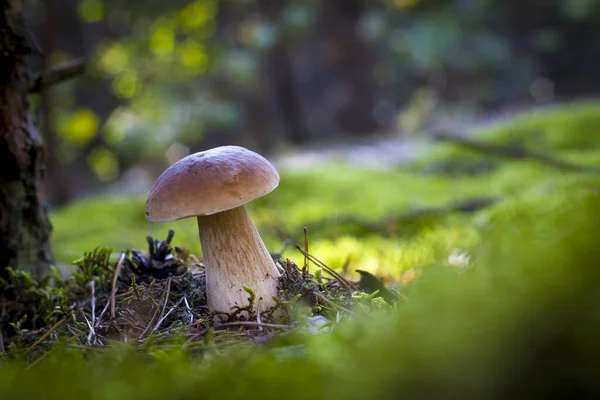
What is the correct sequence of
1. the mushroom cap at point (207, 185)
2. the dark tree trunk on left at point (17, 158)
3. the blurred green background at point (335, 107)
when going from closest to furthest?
the mushroom cap at point (207, 185) → the dark tree trunk on left at point (17, 158) → the blurred green background at point (335, 107)

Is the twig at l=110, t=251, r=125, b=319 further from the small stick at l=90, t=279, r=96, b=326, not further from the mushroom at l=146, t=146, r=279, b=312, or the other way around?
the mushroom at l=146, t=146, r=279, b=312

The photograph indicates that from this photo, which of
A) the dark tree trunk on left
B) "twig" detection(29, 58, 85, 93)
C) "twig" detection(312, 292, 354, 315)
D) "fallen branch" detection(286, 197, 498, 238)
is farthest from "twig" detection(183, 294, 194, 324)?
"fallen branch" detection(286, 197, 498, 238)

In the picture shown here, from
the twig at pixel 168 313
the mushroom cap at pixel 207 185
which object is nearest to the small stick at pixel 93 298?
the twig at pixel 168 313

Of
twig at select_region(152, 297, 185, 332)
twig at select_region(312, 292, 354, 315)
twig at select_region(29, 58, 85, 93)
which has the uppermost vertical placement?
twig at select_region(29, 58, 85, 93)

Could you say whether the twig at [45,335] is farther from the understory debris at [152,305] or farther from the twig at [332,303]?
the twig at [332,303]

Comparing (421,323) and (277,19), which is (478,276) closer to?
(421,323)

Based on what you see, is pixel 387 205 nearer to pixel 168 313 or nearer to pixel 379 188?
pixel 379 188
